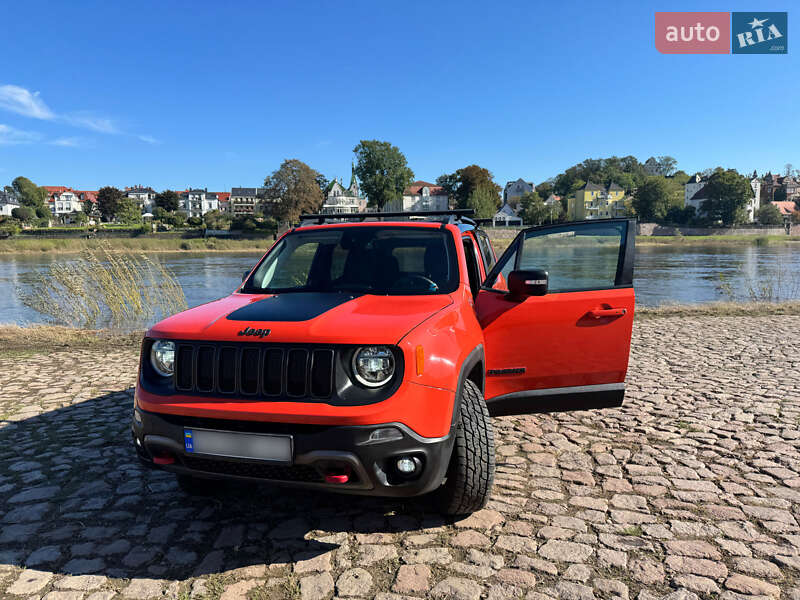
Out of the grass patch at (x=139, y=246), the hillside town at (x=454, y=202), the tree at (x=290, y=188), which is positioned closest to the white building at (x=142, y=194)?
the hillside town at (x=454, y=202)

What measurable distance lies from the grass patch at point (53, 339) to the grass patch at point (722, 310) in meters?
9.99

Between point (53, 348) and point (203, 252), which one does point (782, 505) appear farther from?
point (203, 252)

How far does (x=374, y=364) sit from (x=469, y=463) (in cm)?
84

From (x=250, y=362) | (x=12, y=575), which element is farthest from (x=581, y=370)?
(x=12, y=575)

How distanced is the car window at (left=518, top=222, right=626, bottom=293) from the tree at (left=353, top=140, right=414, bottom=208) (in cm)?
10774

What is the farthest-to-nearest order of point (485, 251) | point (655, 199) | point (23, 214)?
1. point (23, 214)
2. point (655, 199)
3. point (485, 251)

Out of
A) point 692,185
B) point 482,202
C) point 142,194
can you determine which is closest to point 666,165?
point 692,185

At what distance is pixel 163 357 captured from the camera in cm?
288

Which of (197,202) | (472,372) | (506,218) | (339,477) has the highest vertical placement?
(197,202)

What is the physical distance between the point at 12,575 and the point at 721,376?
6847 mm

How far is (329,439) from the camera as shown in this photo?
2.44 metres

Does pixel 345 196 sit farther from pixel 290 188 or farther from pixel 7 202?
pixel 7 202

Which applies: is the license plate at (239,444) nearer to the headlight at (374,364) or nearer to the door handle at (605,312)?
the headlight at (374,364)

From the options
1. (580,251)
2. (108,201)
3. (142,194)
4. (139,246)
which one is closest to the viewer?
(580,251)
